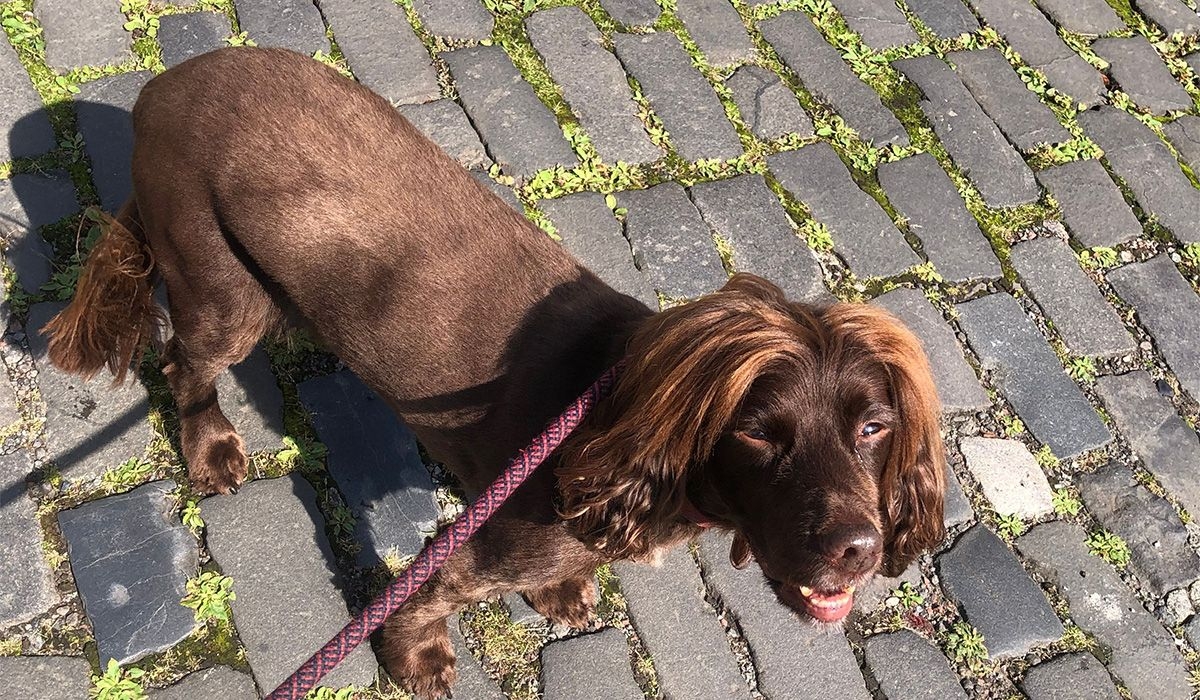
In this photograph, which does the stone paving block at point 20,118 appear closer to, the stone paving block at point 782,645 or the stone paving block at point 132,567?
the stone paving block at point 132,567

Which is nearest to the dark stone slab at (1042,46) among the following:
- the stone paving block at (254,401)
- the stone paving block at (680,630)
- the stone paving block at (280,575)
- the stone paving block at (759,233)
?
the stone paving block at (759,233)

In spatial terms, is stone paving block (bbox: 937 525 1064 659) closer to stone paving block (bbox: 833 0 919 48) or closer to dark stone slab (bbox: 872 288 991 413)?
dark stone slab (bbox: 872 288 991 413)

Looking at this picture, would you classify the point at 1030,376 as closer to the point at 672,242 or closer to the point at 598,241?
the point at 672,242

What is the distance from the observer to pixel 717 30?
4.95m

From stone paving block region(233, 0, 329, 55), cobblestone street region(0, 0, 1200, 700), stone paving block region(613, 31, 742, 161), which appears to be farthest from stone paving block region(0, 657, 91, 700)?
stone paving block region(613, 31, 742, 161)

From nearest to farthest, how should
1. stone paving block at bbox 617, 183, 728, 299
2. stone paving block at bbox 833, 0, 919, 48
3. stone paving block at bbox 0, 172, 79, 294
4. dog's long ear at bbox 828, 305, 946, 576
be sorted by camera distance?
dog's long ear at bbox 828, 305, 946, 576 < stone paving block at bbox 0, 172, 79, 294 < stone paving block at bbox 617, 183, 728, 299 < stone paving block at bbox 833, 0, 919, 48

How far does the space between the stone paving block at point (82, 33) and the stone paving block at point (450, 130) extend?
3.94ft

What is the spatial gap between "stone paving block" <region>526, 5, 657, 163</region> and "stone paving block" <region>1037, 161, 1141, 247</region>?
1856mm

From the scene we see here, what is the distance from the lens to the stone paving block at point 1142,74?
519cm

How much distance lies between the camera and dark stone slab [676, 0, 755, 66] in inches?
192

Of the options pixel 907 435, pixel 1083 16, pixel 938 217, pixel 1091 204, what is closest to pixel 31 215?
pixel 907 435

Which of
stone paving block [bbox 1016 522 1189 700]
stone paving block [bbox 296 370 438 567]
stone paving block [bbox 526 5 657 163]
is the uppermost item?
stone paving block [bbox 526 5 657 163]

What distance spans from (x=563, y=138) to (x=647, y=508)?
228 cm

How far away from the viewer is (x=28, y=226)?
391 centimetres
